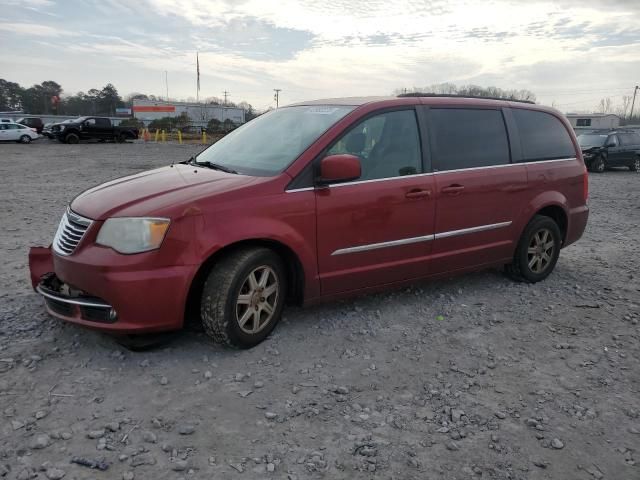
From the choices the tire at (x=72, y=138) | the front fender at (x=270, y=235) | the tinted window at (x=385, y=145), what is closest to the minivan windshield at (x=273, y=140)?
the tinted window at (x=385, y=145)

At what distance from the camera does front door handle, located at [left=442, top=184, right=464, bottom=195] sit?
445 cm

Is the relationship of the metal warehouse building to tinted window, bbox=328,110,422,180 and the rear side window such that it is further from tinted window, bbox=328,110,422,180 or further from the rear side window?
tinted window, bbox=328,110,422,180

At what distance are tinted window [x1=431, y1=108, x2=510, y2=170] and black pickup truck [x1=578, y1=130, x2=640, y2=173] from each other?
51.5 feet

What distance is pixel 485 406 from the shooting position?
3084 mm

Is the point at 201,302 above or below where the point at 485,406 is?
above

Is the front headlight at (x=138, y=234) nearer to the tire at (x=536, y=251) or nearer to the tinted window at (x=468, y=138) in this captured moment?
the tinted window at (x=468, y=138)

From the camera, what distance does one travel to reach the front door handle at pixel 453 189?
4.45 metres

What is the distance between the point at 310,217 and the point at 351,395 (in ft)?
4.22

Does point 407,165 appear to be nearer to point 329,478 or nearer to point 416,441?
point 416,441

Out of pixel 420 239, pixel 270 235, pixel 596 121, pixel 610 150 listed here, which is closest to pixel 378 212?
pixel 420 239

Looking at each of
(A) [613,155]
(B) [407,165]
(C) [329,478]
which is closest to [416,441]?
(C) [329,478]

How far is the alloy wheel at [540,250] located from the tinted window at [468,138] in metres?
0.93

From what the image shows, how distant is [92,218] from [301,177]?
1437mm

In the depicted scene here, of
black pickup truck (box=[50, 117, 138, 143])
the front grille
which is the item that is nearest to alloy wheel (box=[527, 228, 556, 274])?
the front grille
